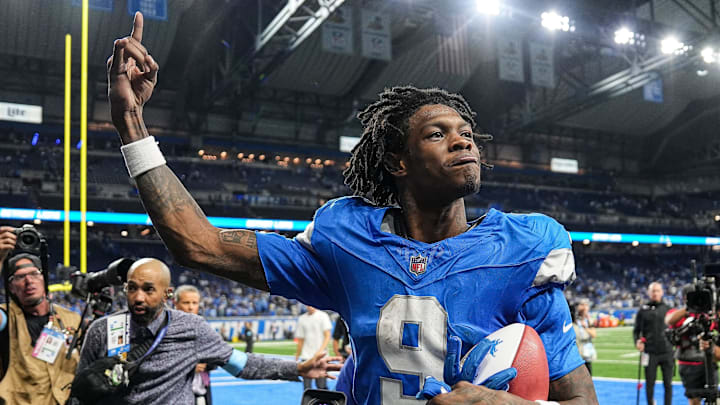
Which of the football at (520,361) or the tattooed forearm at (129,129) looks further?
the tattooed forearm at (129,129)

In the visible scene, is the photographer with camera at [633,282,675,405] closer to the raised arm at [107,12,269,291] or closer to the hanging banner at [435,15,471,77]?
the raised arm at [107,12,269,291]

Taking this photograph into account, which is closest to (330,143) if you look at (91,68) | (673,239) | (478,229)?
(91,68)

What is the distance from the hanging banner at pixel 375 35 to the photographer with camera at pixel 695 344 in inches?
516

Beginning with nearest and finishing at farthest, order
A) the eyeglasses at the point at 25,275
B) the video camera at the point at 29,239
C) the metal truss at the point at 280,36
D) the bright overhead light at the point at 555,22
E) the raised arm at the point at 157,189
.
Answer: the raised arm at the point at 157,189, the video camera at the point at 29,239, the eyeglasses at the point at 25,275, the metal truss at the point at 280,36, the bright overhead light at the point at 555,22

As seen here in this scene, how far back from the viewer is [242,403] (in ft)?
30.6

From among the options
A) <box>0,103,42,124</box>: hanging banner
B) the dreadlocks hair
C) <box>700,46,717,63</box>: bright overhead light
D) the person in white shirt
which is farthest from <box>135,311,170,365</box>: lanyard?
<box>700,46,717,63</box>: bright overhead light

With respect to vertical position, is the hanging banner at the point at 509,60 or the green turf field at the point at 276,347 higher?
the hanging banner at the point at 509,60

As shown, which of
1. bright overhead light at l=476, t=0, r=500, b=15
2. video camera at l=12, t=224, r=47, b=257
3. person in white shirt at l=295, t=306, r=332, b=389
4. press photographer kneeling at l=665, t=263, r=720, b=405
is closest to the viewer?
video camera at l=12, t=224, r=47, b=257

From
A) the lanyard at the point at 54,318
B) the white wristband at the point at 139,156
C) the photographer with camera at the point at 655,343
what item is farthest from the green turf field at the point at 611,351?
the white wristband at the point at 139,156

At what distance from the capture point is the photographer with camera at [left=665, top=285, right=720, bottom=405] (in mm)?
6121

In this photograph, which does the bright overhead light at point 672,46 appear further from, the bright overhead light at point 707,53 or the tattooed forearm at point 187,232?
the tattooed forearm at point 187,232

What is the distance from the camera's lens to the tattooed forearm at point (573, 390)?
1.54 metres

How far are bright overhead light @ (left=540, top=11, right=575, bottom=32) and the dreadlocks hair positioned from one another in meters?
17.2

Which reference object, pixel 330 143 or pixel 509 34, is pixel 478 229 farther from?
pixel 330 143
